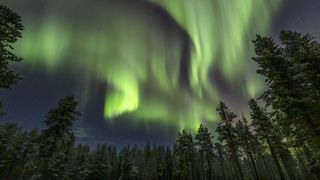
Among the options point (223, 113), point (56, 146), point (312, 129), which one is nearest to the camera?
point (312, 129)

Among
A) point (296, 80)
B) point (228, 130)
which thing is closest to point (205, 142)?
point (228, 130)

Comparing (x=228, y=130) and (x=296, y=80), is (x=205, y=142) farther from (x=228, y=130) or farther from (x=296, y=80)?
(x=296, y=80)

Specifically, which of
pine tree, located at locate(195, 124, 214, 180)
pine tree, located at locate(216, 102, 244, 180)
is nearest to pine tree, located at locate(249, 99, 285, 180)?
pine tree, located at locate(216, 102, 244, 180)

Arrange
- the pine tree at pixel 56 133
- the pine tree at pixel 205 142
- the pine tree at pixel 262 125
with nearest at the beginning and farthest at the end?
1. the pine tree at pixel 56 133
2. the pine tree at pixel 262 125
3. the pine tree at pixel 205 142

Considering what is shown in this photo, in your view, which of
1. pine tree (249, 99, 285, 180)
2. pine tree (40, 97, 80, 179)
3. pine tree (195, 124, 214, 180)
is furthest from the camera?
pine tree (195, 124, 214, 180)

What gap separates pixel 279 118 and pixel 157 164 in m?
68.5

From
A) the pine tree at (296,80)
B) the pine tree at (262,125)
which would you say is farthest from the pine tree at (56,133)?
the pine tree at (262,125)

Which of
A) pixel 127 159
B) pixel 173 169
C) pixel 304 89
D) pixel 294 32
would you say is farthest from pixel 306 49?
pixel 173 169

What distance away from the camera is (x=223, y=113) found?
115ft

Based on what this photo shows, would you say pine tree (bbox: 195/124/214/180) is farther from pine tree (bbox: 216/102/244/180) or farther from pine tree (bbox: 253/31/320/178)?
pine tree (bbox: 253/31/320/178)

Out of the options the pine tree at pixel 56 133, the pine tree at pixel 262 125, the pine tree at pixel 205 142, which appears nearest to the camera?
the pine tree at pixel 56 133

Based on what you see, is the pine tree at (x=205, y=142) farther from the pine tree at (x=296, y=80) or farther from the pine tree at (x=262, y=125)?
the pine tree at (x=296, y=80)

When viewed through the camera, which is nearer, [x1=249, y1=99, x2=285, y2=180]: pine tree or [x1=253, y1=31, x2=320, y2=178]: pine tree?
[x1=253, y1=31, x2=320, y2=178]: pine tree

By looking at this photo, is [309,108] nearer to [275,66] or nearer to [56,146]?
[275,66]
